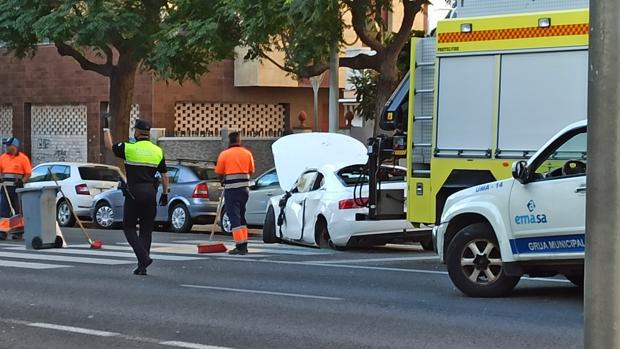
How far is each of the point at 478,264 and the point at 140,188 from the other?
4.31m

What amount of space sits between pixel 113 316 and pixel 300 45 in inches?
490

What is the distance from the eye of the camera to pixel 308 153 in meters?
18.4

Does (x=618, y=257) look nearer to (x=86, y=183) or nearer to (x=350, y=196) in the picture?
(x=350, y=196)

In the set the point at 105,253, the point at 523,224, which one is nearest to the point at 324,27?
the point at 105,253

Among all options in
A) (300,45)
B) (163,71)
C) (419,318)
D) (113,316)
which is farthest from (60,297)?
(163,71)

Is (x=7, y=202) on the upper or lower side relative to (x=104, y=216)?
upper

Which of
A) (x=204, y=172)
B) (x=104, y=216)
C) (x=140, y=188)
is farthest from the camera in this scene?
(x=104, y=216)

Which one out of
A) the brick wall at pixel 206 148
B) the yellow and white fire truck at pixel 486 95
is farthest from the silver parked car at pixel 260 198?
the brick wall at pixel 206 148

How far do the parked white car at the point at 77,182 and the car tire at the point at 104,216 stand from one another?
729 mm

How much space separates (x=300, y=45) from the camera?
69.0 ft

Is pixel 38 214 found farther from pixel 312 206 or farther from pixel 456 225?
pixel 456 225

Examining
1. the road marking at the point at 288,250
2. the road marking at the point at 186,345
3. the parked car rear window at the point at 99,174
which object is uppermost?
the parked car rear window at the point at 99,174

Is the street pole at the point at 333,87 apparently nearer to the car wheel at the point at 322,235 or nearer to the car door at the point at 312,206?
the car door at the point at 312,206

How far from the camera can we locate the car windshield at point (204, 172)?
71.3 feet
